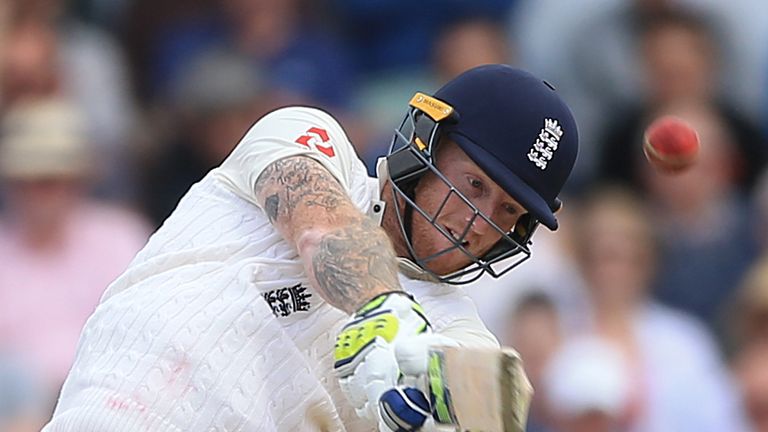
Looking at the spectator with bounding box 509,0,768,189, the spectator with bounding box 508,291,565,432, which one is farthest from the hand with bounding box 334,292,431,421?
the spectator with bounding box 509,0,768,189

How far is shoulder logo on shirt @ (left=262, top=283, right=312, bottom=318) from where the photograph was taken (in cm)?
348

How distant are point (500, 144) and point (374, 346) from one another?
2.84ft

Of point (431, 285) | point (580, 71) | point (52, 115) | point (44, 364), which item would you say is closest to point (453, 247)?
point (431, 285)

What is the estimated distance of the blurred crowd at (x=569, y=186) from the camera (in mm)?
6062

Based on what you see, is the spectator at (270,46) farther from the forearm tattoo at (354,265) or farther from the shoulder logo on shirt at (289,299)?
the forearm tattoo at (354,265)

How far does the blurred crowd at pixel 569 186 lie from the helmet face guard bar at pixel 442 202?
7.36 feet

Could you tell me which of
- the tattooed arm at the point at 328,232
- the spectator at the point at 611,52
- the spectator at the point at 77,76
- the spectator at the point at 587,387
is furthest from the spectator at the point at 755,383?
the tattooed arm at the point at 328,232

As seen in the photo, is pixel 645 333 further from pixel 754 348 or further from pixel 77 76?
pixel 77 76

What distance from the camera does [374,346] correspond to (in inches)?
114

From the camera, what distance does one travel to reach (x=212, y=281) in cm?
348

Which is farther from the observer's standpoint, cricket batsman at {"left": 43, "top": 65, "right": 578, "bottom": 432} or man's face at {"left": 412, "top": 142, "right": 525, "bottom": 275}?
man's face at {"left": 412, "top": 142, "right": 525, "bottom": 275}

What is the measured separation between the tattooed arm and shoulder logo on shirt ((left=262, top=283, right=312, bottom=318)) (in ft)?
0.52

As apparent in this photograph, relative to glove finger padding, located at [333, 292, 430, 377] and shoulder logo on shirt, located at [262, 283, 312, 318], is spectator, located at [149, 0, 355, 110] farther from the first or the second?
glove finger padding, located at [333, 292, 430, 377]

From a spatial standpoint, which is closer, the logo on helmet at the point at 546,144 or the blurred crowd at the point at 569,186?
the logo on helmet at the point at 546,144
